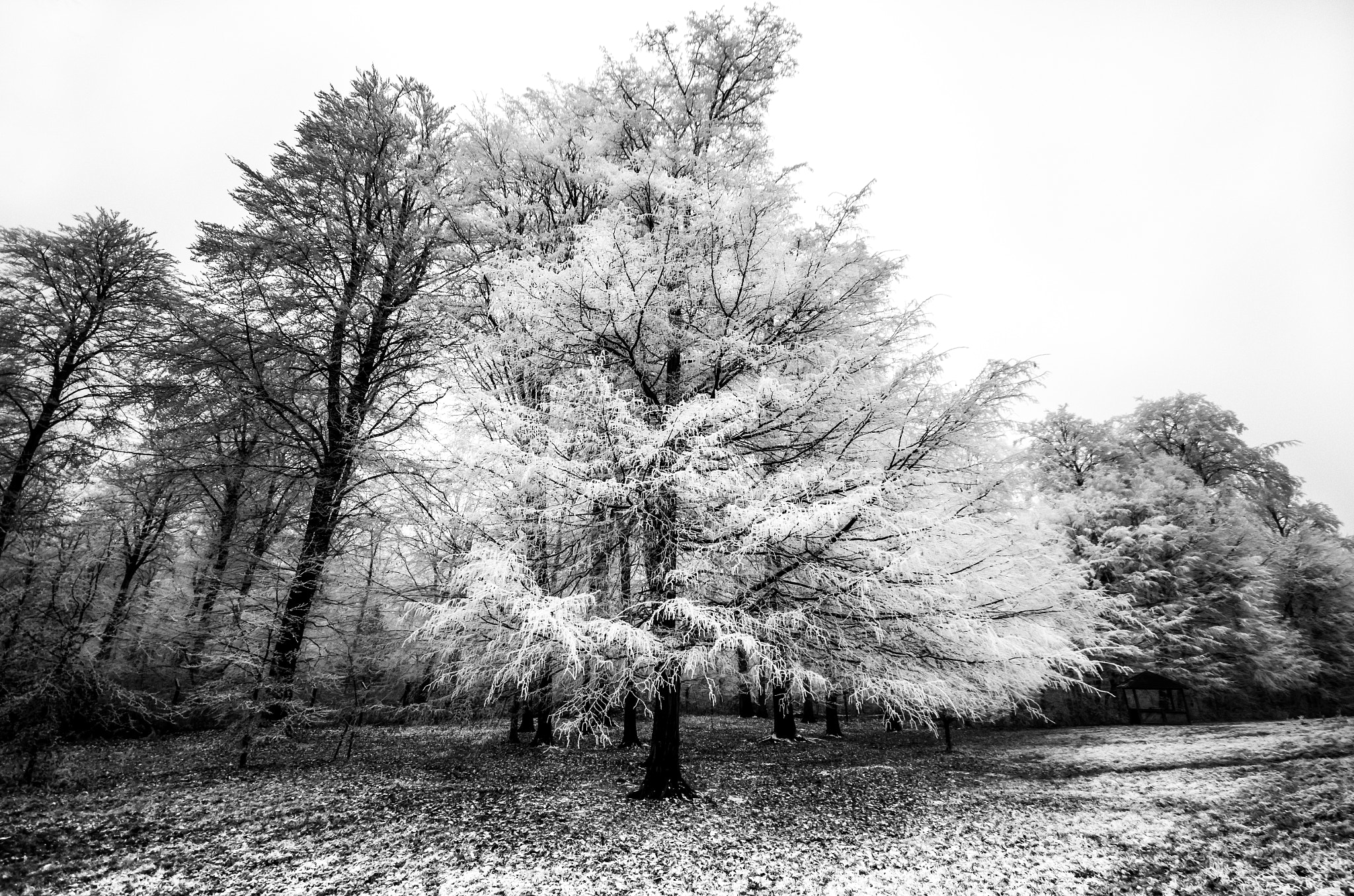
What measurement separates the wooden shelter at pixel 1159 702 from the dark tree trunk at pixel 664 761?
72.6 ft

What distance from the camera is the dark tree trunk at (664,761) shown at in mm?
7258

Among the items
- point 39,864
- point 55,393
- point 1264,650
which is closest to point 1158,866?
point 39,864

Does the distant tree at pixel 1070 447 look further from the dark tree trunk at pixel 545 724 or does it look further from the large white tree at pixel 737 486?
the dark tree trunk at pixel 545 724

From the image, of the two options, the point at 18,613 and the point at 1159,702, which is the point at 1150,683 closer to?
the point at 1159,702

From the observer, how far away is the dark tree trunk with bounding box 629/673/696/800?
23.8ft

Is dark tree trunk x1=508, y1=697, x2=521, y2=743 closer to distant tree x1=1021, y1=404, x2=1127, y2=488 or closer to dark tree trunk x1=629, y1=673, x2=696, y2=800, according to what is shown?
dark tree trunk x1=629, y1=673, x2=696, y2=800

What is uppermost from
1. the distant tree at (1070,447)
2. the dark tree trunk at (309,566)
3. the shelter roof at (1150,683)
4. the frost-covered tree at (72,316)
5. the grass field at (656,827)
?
the distant tree at (1070,447)

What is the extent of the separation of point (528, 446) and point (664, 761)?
4.63 metres

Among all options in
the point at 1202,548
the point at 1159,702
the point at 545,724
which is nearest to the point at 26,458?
the point at 545,724

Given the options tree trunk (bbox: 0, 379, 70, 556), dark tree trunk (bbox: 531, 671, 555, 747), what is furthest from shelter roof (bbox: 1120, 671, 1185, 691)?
tree trunk (bbox: 0, 379, 70, 556)

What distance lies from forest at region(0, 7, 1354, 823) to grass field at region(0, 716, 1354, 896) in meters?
1.09

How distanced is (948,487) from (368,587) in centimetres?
995

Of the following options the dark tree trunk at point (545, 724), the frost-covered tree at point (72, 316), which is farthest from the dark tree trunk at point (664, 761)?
the frost-covered tree at point (72, 316)

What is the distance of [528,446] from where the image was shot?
6.59 m
